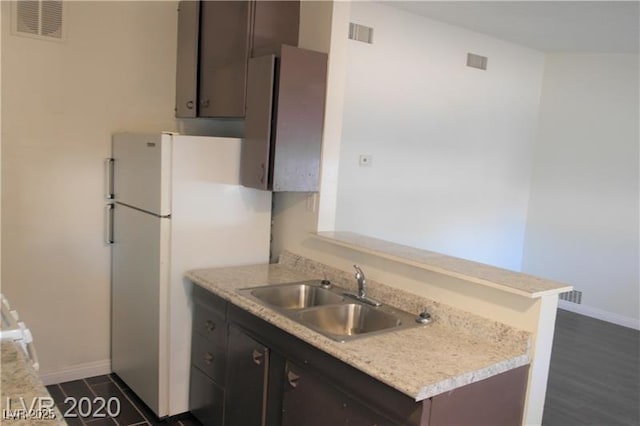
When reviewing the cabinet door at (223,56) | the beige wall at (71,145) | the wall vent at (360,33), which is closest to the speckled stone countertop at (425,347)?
the cabinet door at (223,56)

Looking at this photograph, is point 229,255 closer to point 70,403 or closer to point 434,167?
point 70,403

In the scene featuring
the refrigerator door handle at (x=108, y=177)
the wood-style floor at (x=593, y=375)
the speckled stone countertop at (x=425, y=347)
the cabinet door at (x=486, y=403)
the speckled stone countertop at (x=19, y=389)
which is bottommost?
the wood-style floor at (x=593, y=375)

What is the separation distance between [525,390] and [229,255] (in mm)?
1705

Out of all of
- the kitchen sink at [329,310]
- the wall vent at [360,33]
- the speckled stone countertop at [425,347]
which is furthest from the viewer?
the wall vent at [360,33]

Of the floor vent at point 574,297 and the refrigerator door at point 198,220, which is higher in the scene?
the refrigerator door at point 198,220

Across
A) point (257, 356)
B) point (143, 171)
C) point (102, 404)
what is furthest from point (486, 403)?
point (102, 404)

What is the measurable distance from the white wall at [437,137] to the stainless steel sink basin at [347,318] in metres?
1.89

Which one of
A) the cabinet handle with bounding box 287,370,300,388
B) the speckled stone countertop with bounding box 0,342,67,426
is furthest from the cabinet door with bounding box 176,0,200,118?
the speckled stone countertop with bounding box 0,342,67,426

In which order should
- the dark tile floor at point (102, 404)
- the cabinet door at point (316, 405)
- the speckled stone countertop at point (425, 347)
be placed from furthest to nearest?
the dark tile floor at point (102, 404) < the cabinet door at point (316, 405) < the speckled stone countertop at point (425, 347)

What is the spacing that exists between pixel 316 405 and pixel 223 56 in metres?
2.00

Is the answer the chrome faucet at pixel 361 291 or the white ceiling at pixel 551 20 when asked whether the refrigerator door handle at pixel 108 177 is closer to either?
the chrome faucet at pixel 361 291

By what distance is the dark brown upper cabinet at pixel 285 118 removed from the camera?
8.64 feet

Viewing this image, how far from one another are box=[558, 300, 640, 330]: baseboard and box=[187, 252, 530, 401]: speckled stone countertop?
12.5 feet

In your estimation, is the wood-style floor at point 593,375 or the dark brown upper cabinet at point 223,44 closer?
the dark brown upper cabinet at point 223,44
